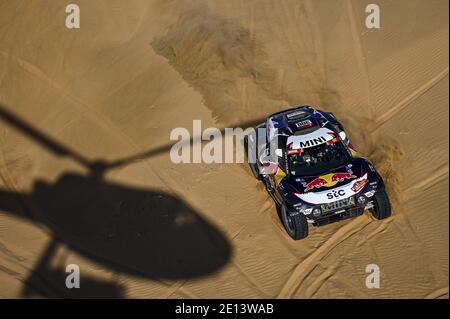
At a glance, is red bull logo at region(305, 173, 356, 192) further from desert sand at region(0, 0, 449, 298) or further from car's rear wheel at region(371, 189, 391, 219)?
desert sand at region(0, 0, 449, 298)

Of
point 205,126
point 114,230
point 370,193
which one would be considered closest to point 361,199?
point 370,193

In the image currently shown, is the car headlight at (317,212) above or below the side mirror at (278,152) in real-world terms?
below

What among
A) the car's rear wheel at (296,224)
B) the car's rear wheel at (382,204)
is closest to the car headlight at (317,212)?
the car's rear wheel at (296,224)

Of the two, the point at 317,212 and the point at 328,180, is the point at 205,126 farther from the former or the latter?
the point at 317,212

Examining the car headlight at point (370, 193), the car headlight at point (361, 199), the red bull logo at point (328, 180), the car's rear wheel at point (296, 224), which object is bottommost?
the car's rear wheel at point (296, 224)

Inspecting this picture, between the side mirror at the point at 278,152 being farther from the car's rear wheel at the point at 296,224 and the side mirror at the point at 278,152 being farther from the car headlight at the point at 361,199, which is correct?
the car headlight at the point at 361,199

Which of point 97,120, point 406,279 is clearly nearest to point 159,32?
point 97,120
